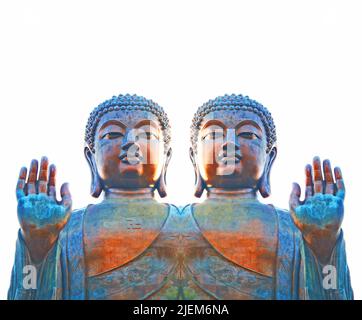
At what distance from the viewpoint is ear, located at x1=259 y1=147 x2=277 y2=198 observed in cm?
1884

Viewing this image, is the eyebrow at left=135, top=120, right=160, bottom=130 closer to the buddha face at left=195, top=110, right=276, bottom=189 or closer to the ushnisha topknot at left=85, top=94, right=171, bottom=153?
the ushnisha topknot at left=85, top=94, right=171, bottom=153

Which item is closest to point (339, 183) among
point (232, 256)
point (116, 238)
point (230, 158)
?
point (230, 158)

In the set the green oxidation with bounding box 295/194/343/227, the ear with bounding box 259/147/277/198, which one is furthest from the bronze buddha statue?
the ear with bounding box 259/147/277/198

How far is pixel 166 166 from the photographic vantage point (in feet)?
63.0

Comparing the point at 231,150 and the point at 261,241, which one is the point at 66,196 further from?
the point at 261,241

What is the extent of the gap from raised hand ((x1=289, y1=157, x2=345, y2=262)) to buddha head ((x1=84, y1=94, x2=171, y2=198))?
2084mm

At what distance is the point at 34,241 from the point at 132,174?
5.62 feet

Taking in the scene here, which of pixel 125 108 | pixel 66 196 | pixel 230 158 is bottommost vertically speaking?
pixel 66 196

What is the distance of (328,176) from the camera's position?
17.8 m

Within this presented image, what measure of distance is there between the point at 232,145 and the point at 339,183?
1595mm

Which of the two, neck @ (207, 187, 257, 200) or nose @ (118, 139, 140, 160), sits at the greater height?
nose @ (118, 139, 140, 160)
